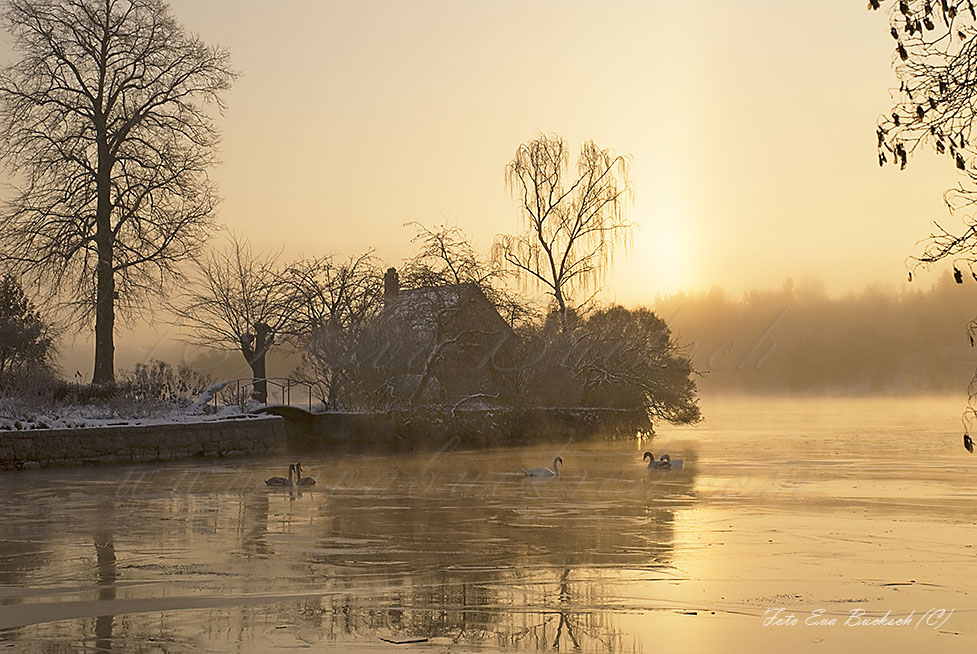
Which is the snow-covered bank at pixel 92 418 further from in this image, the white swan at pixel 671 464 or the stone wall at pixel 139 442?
the white swan at pixel 671 464

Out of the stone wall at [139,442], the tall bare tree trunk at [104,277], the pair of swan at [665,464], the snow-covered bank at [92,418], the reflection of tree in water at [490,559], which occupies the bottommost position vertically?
the reflection of tree in water at [490,559]

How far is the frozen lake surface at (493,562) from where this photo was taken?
30.2ft

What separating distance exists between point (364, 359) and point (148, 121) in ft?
36.7

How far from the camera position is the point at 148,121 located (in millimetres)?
39719

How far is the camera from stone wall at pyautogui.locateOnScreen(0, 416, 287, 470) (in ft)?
91.5

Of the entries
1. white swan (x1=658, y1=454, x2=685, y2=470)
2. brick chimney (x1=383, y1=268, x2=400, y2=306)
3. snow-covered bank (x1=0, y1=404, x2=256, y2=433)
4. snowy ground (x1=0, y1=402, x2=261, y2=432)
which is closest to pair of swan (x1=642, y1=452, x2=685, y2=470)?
white swan (x1=658, y1=454, x2=685, y2=470)

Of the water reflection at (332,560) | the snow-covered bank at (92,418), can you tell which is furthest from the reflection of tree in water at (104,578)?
the snow-covered bank at (92,418)

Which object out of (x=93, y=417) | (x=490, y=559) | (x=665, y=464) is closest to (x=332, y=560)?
(x=490, y=559)

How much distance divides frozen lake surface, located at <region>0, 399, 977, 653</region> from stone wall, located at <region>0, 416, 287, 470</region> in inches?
86.3

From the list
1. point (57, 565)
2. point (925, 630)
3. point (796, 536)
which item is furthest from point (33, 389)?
point (925, 630)

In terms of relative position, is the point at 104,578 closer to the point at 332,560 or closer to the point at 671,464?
the point at 332,560

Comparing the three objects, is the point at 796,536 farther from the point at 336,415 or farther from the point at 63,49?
the point at 63,49

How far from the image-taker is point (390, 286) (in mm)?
42875

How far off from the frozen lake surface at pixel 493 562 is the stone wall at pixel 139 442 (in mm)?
2192
